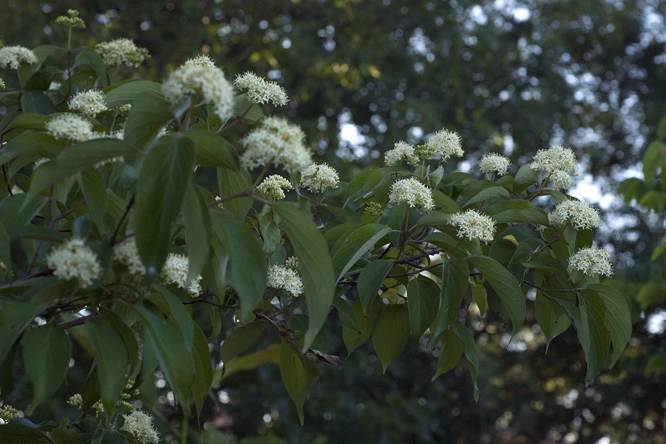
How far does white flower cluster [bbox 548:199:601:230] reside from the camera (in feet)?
3.83

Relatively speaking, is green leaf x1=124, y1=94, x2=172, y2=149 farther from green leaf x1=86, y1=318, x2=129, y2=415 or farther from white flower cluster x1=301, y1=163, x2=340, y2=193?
white flower cluster x1=301, y1=163, x2=340, y2=193

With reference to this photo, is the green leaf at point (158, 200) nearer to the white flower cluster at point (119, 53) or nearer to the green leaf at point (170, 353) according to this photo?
the green leaf at point (170, 353)

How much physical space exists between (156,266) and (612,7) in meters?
9.46

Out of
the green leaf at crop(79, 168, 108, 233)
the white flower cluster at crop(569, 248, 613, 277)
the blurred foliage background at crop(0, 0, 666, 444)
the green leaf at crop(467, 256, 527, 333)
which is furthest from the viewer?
the blurred foliage background at crop(0, 0, 666, 444)

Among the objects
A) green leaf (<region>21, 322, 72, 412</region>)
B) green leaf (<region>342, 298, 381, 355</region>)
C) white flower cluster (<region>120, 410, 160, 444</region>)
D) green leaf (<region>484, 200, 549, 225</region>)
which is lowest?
white flower cluster (<region>120, 410, 160, 444</region>)

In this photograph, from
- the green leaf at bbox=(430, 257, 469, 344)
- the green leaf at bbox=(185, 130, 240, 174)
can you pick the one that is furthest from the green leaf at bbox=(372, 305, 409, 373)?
the green leaf at bbox=(185, 130, 240, 174)

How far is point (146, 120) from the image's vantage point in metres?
0.75

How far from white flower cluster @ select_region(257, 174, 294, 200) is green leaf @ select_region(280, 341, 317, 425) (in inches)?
11.6

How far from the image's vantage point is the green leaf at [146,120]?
0.75 meters

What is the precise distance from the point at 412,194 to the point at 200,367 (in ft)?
1.61

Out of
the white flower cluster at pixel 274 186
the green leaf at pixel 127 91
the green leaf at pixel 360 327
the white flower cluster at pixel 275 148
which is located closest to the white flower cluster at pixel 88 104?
the green leaf at pixel 127 91

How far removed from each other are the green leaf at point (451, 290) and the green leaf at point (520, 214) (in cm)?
18

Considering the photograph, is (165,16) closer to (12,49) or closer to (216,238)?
(12,49)

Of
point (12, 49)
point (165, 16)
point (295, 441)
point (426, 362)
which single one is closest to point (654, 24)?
point (426, 362)
